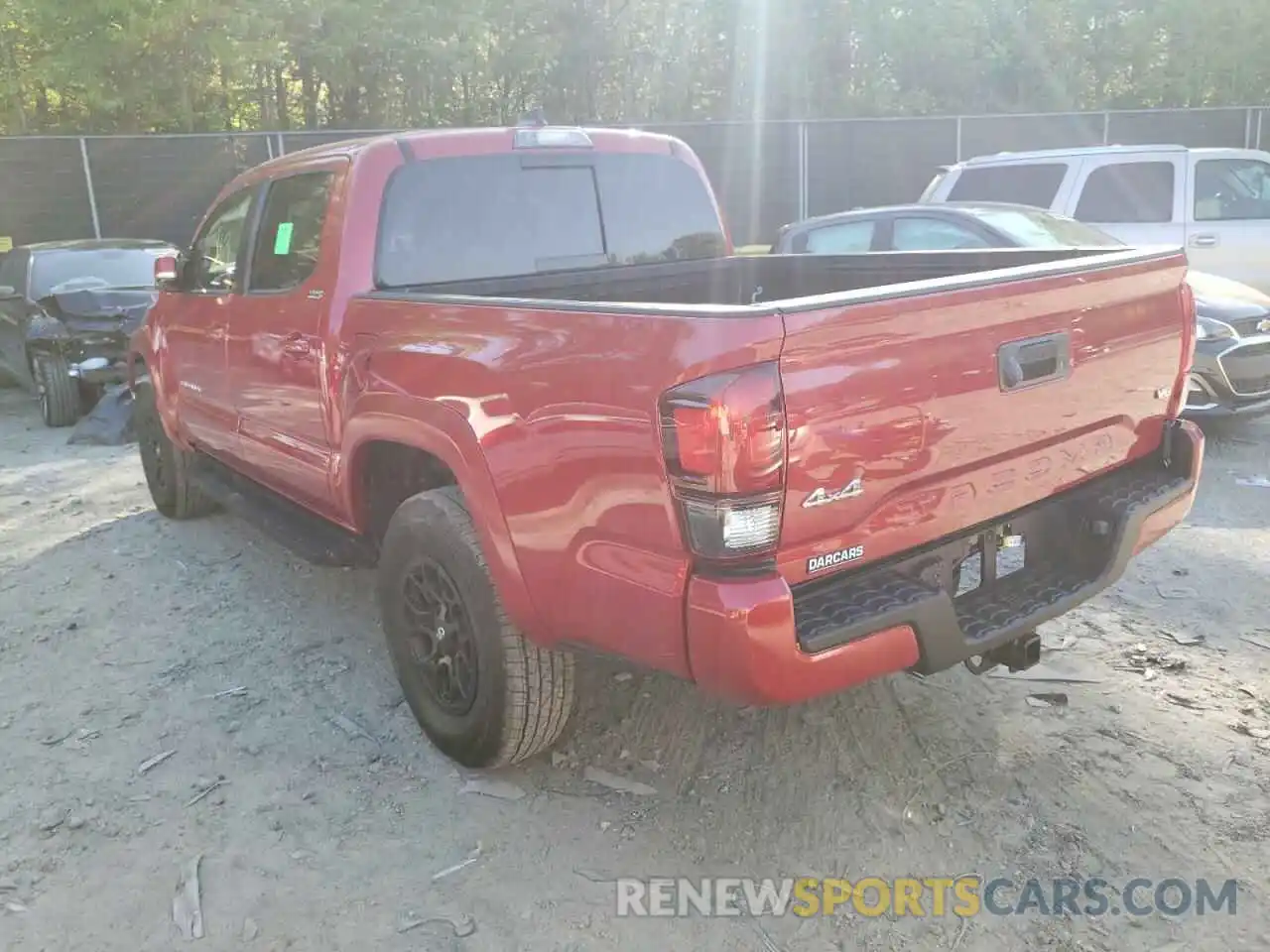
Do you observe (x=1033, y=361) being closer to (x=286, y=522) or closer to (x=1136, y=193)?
→ (x=286, y=522)

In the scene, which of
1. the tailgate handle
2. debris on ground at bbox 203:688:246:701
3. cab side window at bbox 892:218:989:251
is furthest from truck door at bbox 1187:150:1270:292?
debris on ground at bbox 203:688:246:701

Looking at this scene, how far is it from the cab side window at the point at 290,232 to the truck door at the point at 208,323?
208 mm

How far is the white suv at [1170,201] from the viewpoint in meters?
8.97

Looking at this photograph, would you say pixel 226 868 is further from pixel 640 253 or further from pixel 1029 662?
pixel 640 253

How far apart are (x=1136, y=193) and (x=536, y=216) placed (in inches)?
271

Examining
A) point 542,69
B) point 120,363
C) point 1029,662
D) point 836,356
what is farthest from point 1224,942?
point 542,69

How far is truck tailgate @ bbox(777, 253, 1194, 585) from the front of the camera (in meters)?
2.39

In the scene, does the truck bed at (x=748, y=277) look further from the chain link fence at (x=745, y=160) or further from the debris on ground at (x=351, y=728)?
the chain link fence at (x=745, y=160)

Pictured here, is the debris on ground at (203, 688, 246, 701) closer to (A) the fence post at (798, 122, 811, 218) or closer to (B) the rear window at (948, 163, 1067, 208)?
(B) the rear window at (948, 163, 1067, 208)

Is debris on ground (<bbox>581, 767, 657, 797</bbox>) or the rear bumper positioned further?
debris on ground (<bbox>581, 767, 657, 797</bbox>)

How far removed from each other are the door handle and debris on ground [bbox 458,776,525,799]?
1.68 meters

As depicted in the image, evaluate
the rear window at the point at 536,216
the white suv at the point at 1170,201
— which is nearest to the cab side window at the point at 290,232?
the rear window at the point at 536,216

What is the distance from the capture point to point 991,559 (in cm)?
292

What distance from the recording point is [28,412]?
1027 cm
